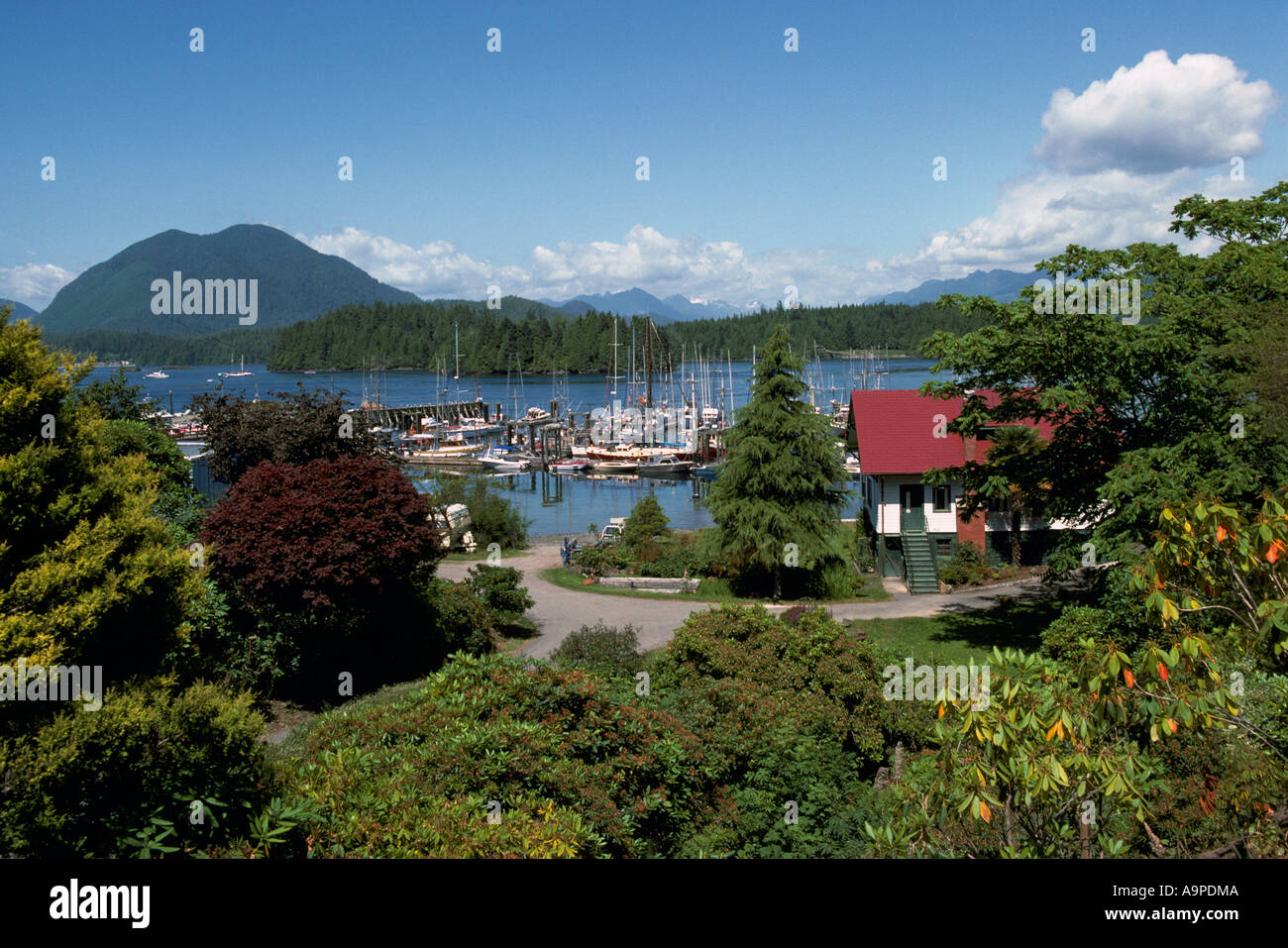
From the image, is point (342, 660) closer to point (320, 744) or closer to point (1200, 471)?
point (320, 744)

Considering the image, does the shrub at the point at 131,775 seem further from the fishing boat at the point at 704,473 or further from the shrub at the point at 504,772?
the fishing boat at the point at 704,473

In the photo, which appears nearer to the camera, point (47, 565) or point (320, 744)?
point (47, 565)

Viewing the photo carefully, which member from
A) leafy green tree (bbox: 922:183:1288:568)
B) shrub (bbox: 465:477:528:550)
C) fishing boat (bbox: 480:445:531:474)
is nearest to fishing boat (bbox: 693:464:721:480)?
fishing boat (bbox: 480:445:531:474)

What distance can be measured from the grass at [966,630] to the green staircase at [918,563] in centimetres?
409

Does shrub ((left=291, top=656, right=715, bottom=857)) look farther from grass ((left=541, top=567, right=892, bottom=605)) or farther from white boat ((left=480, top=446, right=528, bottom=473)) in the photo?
white boat ((left=480, top=446, right=528, bottom=473))

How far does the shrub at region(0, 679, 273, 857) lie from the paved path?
15.0 metres

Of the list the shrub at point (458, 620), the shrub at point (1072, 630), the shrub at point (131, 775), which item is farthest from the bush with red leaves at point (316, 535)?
the shrub at point (1072, 630)

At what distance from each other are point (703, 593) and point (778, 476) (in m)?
4.84

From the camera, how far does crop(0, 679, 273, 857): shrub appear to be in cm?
734
